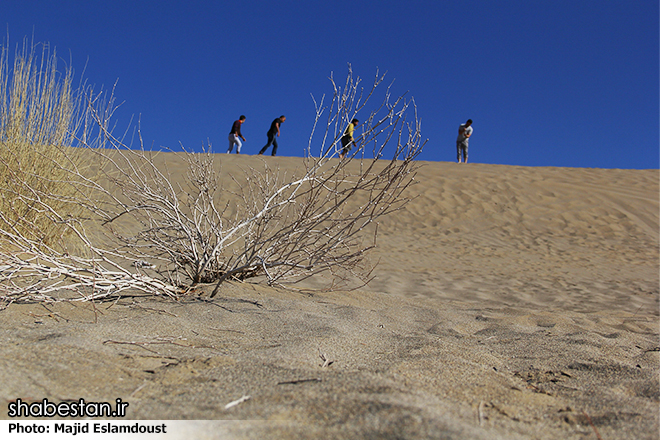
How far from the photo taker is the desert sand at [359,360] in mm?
1165

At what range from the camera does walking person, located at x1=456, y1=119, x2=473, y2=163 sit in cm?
1306

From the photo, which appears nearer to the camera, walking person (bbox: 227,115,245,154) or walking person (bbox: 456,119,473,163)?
walking person (bbox: 227,115,245,154)

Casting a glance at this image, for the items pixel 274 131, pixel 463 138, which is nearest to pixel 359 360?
pixel 274 131

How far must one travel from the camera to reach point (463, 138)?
13.6 metres

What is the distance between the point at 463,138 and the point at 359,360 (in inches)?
505

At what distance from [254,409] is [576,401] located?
3.28 feet

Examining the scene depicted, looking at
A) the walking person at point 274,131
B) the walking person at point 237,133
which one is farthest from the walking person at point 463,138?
the walking person at point 237,133

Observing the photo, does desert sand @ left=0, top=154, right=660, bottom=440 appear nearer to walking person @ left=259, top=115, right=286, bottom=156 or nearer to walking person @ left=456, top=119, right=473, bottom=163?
walking person @ left=259, top=115, right=286, bottom=156

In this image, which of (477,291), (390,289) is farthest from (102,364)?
(477,291)

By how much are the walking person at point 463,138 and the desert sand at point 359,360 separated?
356 inches

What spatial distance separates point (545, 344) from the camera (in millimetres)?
2203

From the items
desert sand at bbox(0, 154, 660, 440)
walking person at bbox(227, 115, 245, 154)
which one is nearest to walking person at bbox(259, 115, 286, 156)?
walking person at bbox(227, 115, 245, 154)

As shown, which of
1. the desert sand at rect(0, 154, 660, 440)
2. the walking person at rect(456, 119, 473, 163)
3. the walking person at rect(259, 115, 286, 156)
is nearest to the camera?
the desert sand at rect(0, 154, 660, 440)

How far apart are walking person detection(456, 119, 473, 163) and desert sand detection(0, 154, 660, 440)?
29.7 feet
